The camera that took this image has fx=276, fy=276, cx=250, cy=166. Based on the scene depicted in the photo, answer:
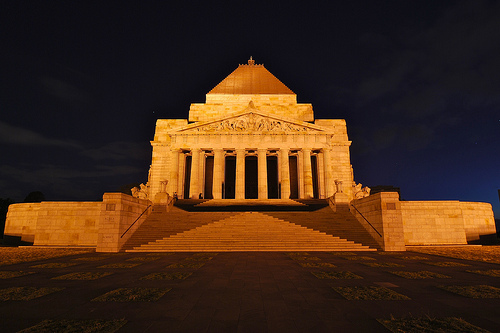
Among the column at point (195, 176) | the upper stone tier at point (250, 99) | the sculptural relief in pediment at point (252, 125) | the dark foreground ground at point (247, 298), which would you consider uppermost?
the upper stone tier at point (250, 99)

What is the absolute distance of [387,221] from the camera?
60.2ft

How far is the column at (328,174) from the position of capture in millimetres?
39794

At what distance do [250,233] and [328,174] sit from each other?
24.0m

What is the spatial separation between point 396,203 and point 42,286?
1918 cm

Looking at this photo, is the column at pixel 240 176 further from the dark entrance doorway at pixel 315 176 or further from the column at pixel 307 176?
the dark entrance doorway at pixel 315 176

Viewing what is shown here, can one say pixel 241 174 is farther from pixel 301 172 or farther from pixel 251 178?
pixel 301 172

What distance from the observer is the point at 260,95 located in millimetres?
51250

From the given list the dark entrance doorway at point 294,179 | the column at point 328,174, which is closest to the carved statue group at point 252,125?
the column at point 328,174

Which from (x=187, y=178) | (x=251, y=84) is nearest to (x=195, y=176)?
(x=187, y=178)

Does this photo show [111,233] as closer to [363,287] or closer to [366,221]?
[363,287]

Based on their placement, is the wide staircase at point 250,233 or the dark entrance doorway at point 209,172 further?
the dark entrance doorway at point 209,172

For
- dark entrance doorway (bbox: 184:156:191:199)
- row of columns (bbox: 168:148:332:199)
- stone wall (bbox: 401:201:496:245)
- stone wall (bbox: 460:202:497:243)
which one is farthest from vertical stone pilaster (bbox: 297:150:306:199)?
stone wall (bbox: 460:202:497:243)

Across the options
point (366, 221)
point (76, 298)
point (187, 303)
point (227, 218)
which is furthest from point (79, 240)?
point (366, 221)

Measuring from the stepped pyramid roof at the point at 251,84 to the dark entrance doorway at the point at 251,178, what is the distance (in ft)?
44.1
